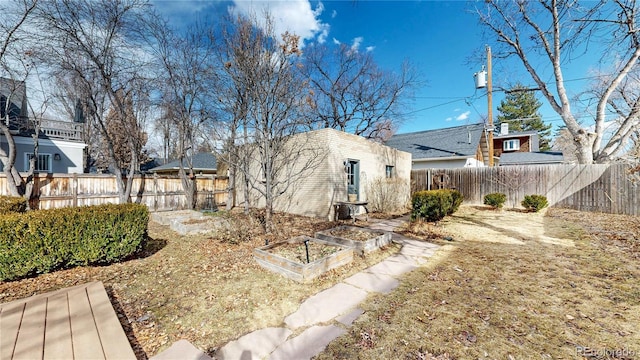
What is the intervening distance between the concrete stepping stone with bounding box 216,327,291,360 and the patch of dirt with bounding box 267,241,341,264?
6.17 feet

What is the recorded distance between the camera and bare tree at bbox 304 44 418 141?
1802cm

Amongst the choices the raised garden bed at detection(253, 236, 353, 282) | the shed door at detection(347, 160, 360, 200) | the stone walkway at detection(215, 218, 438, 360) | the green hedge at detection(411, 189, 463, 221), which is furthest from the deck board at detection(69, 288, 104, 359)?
the shed door at detection(347, 160, 360, 200)

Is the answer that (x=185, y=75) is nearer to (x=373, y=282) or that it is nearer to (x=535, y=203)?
(x=373, y=282)

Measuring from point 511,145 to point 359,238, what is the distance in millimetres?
30627

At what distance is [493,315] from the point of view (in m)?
2.89

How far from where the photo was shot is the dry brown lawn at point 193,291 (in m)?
2.60

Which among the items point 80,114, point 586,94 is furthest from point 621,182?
point 80,114

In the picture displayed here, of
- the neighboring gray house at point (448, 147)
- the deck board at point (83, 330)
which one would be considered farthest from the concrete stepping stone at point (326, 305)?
the neighboring gray house at point (448, 147)

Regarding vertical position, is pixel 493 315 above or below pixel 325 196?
below

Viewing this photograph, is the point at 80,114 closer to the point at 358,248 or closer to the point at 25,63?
the point at 25,63

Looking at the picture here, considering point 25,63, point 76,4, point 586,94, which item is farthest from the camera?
point 586,94

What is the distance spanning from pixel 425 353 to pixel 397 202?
9825 millimetres

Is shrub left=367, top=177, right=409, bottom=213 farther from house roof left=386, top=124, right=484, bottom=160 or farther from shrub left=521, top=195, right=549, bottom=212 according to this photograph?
house roof left=386, top=124, right=484, bottom=160

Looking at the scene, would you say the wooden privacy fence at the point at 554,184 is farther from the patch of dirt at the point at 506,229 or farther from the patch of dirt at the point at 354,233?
the patch of dirt at the point at 354,233
